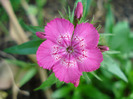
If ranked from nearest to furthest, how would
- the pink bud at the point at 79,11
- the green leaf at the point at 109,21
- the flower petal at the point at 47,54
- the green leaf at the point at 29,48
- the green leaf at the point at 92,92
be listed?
the flower petal at the point at 47,54
the pink bud at the point at 79,11
the green leaf at the point at 29,48
the green leaf at the point at 92,92
the green leaf at the point at 109,21

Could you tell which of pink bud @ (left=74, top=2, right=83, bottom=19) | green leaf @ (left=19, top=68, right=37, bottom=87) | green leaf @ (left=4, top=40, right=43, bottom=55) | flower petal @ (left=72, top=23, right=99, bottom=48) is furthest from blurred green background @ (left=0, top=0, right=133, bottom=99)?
flower petal @ (left=72, top=23, right=99, bottom=48)

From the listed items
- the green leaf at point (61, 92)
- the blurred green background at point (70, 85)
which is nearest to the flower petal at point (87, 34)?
the blurred green background at point (70, 85)

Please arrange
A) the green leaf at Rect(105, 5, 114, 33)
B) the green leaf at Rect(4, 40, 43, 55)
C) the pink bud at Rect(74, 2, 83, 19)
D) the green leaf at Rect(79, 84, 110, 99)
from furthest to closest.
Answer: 1. the green leaf at Rect(105, 5, 114, 33)
2. the green leaf at Rect(79, 84, 110, 99)
3. the green leaf at Rect(4, 40, 43, 55)
4. the pink bud at Rect(74, 2, 83, 19)

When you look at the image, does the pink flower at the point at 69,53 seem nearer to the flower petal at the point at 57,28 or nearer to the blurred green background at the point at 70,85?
the flower petal at the point at 57,28

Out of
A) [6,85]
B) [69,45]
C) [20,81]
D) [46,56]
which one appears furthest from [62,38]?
[6,85]

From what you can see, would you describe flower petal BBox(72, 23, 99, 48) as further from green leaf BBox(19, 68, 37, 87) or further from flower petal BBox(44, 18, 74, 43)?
green leaf BBox(19, 68, 37, 87)

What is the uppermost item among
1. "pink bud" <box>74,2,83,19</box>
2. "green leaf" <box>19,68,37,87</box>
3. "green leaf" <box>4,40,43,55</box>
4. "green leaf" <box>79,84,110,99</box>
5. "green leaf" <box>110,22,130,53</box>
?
"pink bud" <box>74,2,83,19</box>
